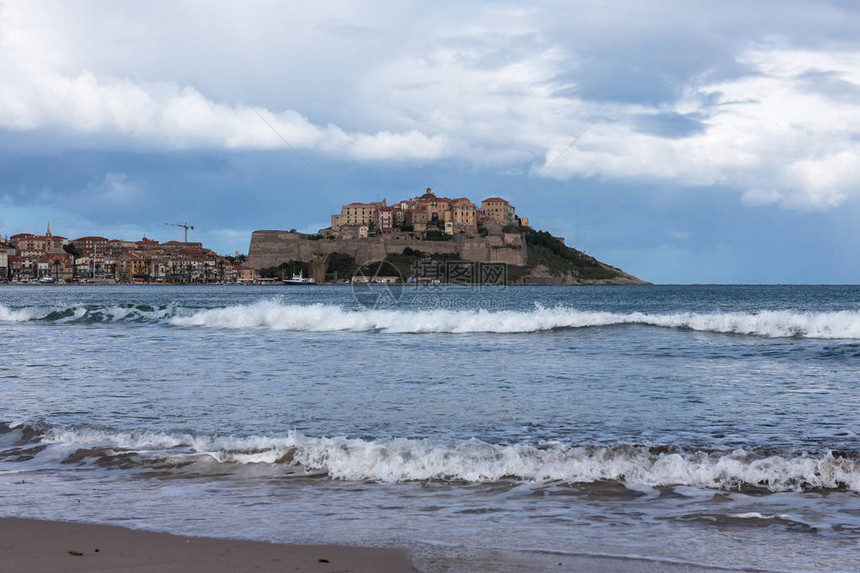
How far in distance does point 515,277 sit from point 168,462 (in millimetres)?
97073

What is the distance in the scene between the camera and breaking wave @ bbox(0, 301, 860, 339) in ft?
61.8

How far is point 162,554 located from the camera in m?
3.82

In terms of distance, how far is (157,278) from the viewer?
127m

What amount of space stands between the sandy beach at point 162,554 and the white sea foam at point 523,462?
5.72 ft

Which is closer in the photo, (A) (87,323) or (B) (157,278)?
(A) (87,323)

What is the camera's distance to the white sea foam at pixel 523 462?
5399 mm

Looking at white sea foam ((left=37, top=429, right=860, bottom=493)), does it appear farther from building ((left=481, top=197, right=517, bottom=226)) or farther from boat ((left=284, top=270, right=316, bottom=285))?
building ((left=481, top=197, right=517, bottom=226))

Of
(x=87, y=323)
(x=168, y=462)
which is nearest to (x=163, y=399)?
(x=168, y=462)

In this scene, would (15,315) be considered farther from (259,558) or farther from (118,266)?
(118,266)

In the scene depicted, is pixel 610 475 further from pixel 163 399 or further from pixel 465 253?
pixel 465 253

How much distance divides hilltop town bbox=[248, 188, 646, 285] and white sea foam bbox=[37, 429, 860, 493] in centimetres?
9323

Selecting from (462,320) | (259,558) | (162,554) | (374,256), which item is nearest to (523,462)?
(259,558)

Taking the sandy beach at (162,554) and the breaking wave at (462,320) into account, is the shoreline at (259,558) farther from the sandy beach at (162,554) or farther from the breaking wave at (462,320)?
the breaking wave at (462,320)

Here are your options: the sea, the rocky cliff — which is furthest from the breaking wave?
the rocky cliff
